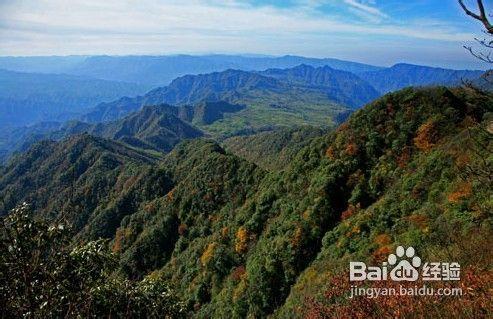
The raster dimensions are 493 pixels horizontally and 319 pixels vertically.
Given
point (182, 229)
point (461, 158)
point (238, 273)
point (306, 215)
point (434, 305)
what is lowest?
point (182, 229)

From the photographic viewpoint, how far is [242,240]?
65188 mm

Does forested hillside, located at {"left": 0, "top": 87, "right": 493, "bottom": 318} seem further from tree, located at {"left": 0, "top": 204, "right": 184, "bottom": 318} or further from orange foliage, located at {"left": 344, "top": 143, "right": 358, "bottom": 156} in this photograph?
tree, located at {"left": 0, "top": 204, "right": 184, "bottom": 318}

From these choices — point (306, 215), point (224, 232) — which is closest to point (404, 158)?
point (306, 215)

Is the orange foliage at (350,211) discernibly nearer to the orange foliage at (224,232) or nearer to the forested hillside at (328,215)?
the forested hillside at (328,215)

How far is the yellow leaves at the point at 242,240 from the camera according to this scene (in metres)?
63.8

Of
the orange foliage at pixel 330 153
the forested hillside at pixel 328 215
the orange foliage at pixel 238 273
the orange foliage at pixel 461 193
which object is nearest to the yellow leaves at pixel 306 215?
the forested hillside at pixel 328 215

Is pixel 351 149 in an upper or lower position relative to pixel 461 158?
lower

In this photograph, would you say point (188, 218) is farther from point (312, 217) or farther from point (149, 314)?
point (149, 314)

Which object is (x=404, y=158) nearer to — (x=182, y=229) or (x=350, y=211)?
(x=350, y=211)

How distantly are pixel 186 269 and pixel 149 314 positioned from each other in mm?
52768

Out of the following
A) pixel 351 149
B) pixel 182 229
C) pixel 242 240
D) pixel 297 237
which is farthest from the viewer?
pixel 182 229

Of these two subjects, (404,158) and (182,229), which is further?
(182,229)

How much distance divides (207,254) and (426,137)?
36491mm

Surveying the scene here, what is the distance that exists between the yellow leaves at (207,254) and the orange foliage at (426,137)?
112ft
